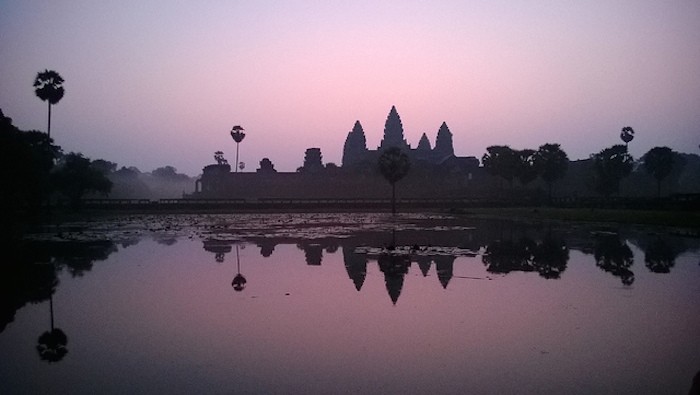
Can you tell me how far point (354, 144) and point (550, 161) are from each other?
5543 centimetres

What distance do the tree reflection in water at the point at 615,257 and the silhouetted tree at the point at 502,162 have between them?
163 feet

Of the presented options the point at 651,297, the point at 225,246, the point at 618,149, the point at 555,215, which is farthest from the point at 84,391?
the point at 618,149

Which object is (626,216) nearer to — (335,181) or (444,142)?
(335,181)

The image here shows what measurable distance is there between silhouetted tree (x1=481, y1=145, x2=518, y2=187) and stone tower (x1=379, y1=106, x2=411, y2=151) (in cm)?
3750

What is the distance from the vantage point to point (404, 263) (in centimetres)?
1961

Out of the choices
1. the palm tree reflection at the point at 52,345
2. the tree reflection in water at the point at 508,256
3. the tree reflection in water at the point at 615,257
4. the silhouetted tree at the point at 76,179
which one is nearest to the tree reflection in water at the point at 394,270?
the tree reflection in water at the point at 508,256

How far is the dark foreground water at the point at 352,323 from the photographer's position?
8133mm

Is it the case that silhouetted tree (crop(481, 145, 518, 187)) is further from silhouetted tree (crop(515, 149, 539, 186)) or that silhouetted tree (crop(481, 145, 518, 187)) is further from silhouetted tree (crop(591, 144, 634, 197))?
silhouetted tree (crop(591, 144, 634, 197))

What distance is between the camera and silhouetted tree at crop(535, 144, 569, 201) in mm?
76438

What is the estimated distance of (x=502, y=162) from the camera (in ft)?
265

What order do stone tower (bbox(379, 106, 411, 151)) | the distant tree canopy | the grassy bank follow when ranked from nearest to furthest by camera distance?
the distant tree canopy, the grassy bank, stone tower (bbox(379, 106, 411, 151))

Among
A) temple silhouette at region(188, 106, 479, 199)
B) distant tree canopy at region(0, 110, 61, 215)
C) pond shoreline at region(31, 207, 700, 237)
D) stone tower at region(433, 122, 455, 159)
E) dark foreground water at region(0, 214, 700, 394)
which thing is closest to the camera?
dark foreground water at region(0, 214, 700, 394)

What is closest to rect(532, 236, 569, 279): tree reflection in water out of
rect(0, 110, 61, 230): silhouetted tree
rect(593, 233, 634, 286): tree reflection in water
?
rect(593, 233, 634, 286): tree reflection in water

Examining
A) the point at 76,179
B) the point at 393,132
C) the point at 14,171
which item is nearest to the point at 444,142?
the point at 393,132
